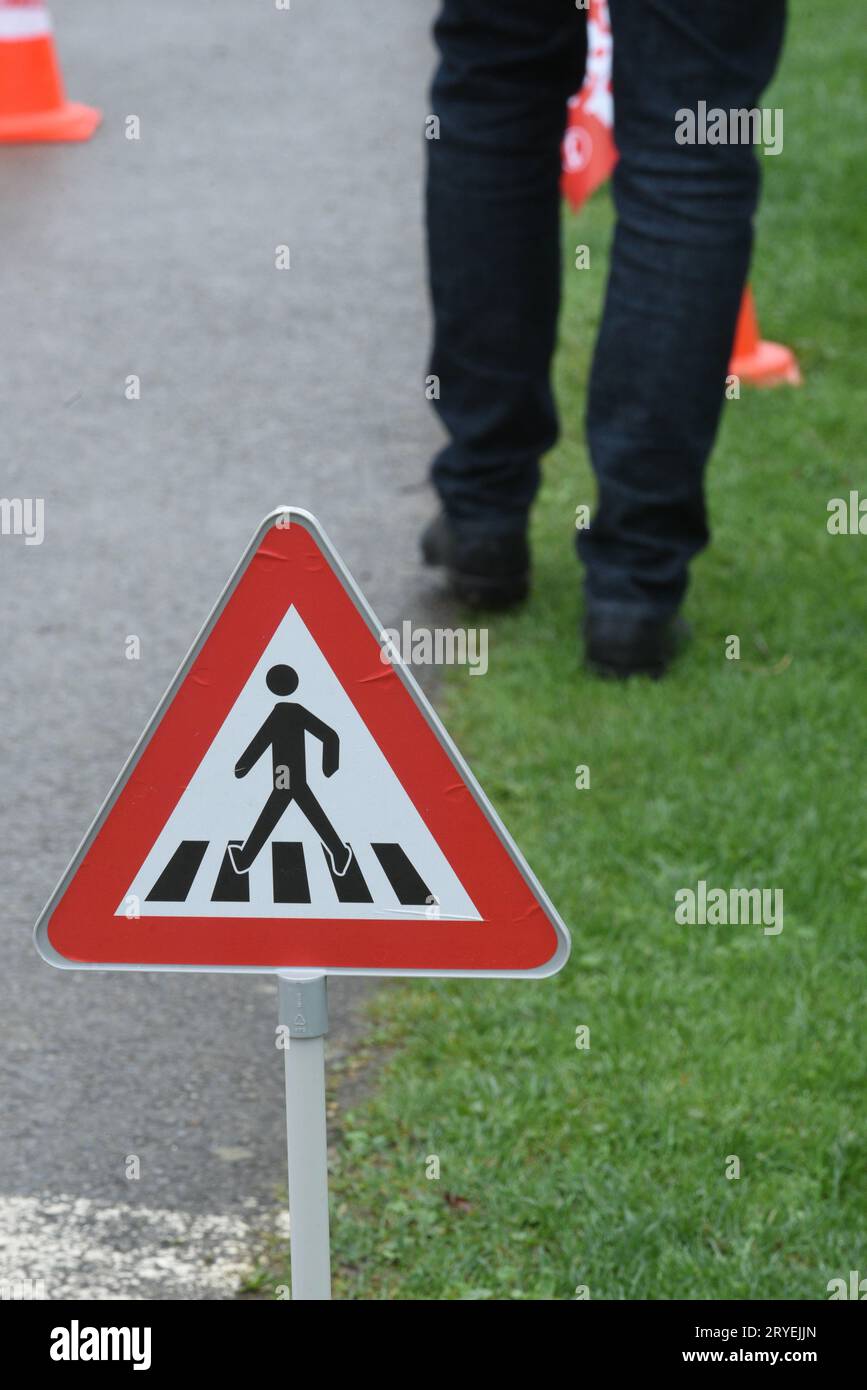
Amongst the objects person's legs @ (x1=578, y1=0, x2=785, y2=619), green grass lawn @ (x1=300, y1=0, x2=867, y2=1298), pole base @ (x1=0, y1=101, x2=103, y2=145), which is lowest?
green grass lawn @ (x1=300, y1=0, x2=867, y2=1298)

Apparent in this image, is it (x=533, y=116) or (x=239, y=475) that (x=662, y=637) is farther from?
(x=239, y=475)

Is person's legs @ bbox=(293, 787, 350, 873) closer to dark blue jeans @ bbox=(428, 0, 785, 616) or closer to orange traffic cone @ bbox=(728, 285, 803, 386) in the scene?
dark blue jeans @ bbox=(428, 0, 785, 616)

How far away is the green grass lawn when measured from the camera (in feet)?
9.00

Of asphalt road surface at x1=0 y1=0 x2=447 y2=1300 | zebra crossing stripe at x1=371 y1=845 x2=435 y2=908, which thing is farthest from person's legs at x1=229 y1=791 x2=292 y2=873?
asphalt road surface at x1=0 y1=0 x2=447 y2=1300

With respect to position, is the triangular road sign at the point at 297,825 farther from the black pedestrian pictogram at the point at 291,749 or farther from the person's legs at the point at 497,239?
the person's legs at the point at 497,239

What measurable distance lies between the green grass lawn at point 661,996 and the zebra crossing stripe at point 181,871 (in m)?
0.77

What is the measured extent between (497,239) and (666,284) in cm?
44

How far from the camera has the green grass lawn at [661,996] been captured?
274 centimetres

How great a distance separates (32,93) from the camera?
856 cm

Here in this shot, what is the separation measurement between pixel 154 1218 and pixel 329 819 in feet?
3.16

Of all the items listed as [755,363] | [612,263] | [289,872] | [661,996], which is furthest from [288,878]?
[755,363]

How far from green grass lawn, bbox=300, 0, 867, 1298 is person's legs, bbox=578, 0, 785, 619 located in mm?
311

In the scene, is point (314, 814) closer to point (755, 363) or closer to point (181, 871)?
point (181, 871)

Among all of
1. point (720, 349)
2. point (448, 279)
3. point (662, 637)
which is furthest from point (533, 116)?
point (662, 637)
